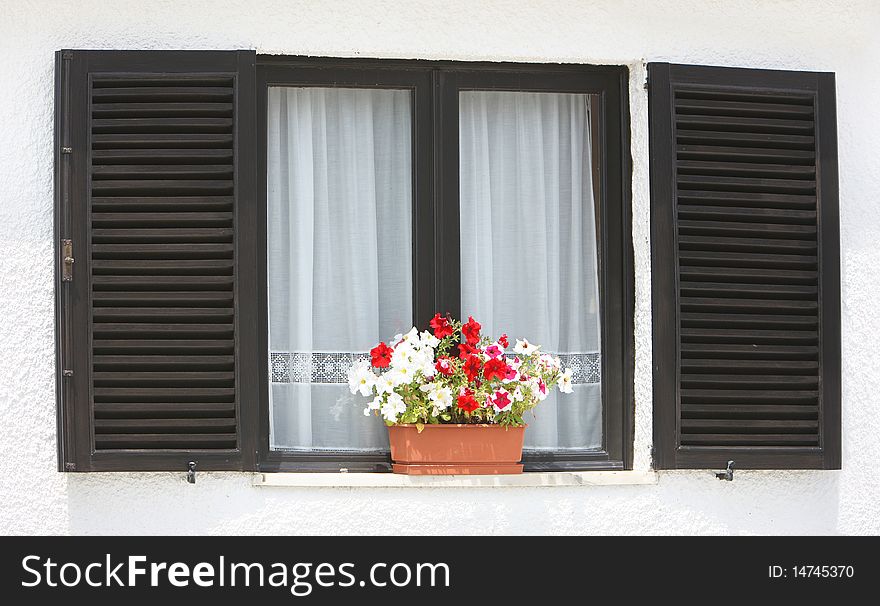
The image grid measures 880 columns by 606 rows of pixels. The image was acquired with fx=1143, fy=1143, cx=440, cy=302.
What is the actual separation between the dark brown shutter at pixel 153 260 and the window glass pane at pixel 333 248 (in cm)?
28

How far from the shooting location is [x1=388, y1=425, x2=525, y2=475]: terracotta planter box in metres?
4.62

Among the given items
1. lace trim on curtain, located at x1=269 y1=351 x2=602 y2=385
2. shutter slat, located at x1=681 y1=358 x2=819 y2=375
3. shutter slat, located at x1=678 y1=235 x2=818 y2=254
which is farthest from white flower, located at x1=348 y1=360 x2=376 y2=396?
shutter slat, located at x1=678 y1=235 x2=818 y2=254

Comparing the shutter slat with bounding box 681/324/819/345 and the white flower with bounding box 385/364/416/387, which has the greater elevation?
the shutter slat with bounding box 681/324/819/345

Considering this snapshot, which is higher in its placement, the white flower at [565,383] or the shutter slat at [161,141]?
the shutter slat at [161,141]

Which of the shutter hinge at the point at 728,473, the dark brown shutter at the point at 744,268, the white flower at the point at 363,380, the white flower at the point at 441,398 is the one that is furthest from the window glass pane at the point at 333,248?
the shutter hinge at the point at 728,473

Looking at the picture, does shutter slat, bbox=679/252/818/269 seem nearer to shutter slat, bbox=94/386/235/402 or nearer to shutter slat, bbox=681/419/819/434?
shutter slat, bbox=681/419/819/434

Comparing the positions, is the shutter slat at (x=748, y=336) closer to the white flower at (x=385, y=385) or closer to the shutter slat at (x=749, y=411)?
the shutter slat at (x=749, y=411)

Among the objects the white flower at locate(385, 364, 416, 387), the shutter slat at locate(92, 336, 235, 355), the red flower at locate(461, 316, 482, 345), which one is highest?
the red flower at locate(461, 316, 482, 345)

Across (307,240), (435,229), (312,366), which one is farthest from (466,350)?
(307,240)

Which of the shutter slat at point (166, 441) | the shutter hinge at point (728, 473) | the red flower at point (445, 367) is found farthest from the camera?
the shutter hinge at point (728, 473)

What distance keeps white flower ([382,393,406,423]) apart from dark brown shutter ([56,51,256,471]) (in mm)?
559

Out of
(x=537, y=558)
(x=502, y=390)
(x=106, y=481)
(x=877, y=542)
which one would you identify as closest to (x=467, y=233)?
(x=502, y=390)

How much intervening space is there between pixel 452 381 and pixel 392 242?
685 mm

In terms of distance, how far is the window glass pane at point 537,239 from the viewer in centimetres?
494
